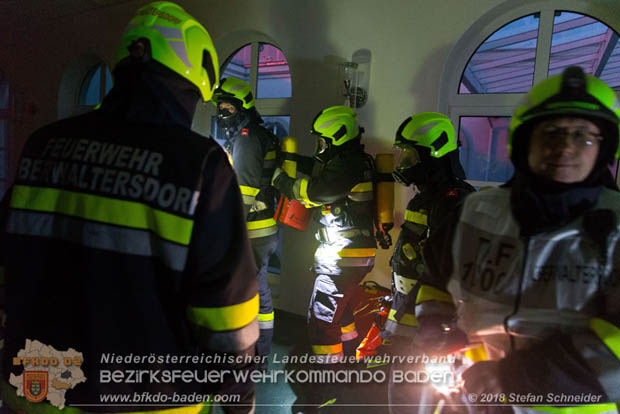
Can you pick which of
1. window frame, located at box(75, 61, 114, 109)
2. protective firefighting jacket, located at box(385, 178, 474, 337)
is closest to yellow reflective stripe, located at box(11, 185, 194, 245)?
protective firefighting jacket, located at box(385, 178, 474, 337)

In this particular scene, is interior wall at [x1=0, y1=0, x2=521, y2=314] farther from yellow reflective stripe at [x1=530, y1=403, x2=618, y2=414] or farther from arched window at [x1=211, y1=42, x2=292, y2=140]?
yellow reflective stripe at [x1=530, y1=403, x2=618, y2=414]

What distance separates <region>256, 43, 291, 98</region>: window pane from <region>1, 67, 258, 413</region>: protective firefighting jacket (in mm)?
3881

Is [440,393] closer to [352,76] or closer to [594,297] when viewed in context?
[594,297]

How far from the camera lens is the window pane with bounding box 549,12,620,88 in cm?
298

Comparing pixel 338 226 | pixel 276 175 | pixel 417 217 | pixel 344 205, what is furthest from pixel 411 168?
pixel 276 175

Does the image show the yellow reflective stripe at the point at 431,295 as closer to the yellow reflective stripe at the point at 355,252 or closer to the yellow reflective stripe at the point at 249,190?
the yellow reflective stripe at the point at 355,252

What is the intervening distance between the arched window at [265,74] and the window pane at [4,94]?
5401 millimetres

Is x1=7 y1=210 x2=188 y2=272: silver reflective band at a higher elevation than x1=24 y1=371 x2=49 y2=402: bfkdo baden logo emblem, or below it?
higher

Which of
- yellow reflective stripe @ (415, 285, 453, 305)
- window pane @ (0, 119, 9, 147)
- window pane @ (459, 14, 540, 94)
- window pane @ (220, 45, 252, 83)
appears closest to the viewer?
yellow reflective stripe @ (415, 285, 453, 305)

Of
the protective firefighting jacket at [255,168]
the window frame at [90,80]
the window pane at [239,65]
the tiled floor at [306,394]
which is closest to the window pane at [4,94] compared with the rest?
the window frame at [90,80]

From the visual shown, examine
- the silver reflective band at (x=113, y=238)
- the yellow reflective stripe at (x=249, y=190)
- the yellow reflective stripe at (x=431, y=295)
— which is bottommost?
the yellow reflective stripe at (x=431, y=295)

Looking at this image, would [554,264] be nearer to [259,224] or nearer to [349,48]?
[259,224]

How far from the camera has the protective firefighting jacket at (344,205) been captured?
2967 mm

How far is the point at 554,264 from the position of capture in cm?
114
